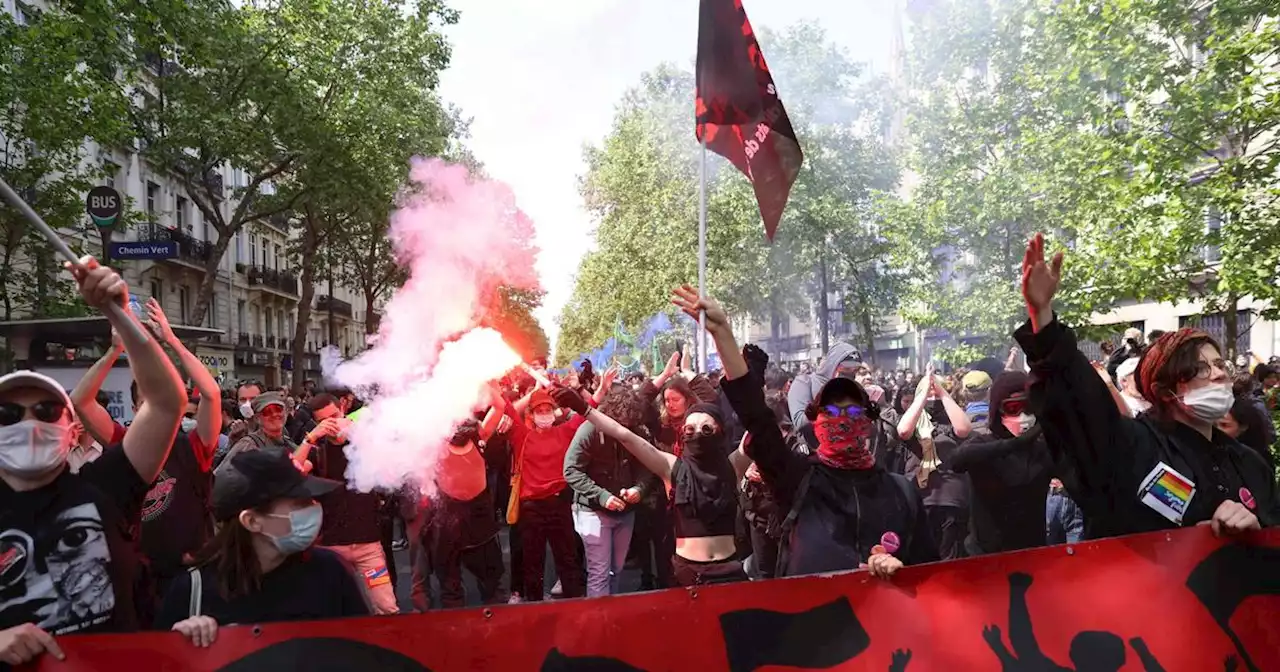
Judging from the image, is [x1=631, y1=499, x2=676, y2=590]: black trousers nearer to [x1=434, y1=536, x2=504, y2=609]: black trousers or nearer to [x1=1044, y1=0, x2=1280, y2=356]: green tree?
[x1=434, y1=536, x2=504, y2=609]: black trousers

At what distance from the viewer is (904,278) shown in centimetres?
3116

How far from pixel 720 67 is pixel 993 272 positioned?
55.7 ft

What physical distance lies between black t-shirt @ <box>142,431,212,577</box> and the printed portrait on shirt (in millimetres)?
1426

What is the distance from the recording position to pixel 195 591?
2.98 meters

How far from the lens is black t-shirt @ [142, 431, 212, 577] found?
434 cm

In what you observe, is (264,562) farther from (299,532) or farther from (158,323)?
(158,323)

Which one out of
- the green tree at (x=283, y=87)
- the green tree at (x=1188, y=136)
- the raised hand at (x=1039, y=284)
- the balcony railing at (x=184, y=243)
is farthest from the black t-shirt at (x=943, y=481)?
the balcony railing at (x=184, y=243)

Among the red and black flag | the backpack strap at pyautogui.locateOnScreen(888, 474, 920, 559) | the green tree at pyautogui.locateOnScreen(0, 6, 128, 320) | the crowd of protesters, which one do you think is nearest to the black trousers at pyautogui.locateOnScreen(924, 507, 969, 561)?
the crowd of protesters

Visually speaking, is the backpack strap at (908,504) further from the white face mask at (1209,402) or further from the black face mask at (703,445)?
the black face mask at (703,445)

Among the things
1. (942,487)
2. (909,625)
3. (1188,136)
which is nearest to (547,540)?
(942,487)

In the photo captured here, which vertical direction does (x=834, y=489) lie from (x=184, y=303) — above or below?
below

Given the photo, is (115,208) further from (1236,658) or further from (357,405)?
(1236,658)

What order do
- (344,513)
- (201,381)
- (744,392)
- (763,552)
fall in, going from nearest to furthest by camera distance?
(744,392) → (201,381) → (344,513) → (763,552)

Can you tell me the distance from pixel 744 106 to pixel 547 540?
3.74 meters
